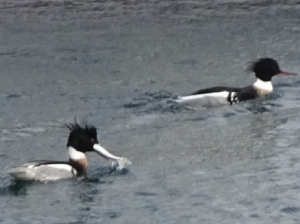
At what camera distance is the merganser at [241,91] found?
62.4ft

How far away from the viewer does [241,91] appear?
64.4ft

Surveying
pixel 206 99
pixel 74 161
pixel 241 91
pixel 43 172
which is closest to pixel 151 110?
pixel 206 99

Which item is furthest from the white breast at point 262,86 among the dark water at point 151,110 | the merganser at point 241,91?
the dark water at point 151,110

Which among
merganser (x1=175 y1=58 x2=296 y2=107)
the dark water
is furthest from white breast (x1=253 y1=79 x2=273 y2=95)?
the dark water

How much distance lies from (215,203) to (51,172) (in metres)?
2.44

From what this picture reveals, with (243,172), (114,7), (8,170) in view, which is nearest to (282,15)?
(114,7)

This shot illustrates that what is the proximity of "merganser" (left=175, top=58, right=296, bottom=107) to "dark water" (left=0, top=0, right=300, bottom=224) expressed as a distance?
21 cm

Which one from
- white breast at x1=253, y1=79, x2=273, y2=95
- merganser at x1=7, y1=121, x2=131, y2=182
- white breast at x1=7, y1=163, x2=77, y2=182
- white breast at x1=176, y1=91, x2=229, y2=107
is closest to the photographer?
white breast at x1=7, y1=163, x2=77, y2=182

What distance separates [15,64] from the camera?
22.2 m

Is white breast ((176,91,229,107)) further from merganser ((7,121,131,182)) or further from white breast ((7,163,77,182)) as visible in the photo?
white breast ((7,163,77,182))

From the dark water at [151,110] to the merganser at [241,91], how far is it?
21 centimetres

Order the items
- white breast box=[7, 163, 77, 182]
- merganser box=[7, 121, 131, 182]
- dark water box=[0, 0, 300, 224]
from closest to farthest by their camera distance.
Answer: dark water box=[0, 0, 300, 224]
white breast box=[7, 163, 77, 182]
merganser box=[7, 121, 131, 182]

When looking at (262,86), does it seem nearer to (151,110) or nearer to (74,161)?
(151,110)

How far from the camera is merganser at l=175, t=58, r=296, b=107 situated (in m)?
19.0
